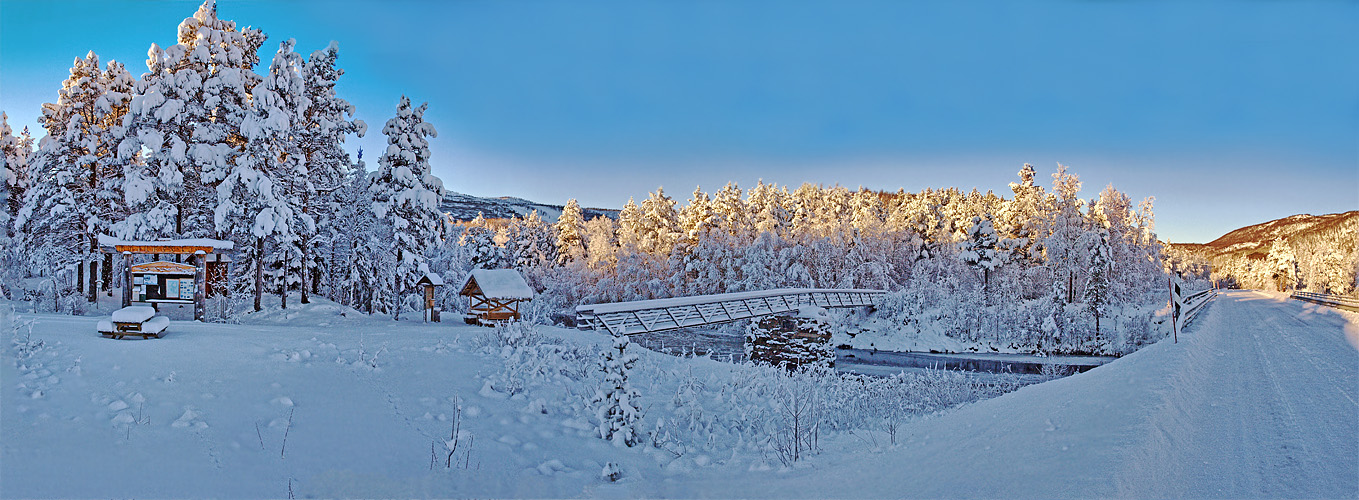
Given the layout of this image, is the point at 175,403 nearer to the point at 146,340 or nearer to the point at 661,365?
the point at 146,340

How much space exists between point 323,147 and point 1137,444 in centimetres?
2703

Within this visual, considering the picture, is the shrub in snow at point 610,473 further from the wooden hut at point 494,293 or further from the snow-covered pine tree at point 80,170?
the snow-covered pine tree at point 80,170

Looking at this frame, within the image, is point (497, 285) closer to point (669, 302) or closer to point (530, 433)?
point (669, 302)

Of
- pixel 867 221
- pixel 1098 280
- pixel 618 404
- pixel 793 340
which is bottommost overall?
pixel 793 340

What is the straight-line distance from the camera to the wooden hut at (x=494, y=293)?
64.7 feet

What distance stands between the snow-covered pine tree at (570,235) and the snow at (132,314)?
4522 centimetres

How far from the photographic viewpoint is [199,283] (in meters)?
16.9

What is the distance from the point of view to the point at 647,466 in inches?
330

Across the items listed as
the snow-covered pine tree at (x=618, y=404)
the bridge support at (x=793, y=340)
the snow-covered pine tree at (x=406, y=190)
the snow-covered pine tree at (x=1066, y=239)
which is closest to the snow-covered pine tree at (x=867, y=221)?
the snow-covered pine tree at (x=1066, y=239)

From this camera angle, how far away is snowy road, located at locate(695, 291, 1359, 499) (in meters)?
5.45

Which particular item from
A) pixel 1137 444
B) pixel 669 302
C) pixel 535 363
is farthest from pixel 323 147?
pixel 1137 444

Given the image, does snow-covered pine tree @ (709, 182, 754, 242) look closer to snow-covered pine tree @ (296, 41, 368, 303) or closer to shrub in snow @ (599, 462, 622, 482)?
snow-covered pine tree @ (296, 41, 368, 303)

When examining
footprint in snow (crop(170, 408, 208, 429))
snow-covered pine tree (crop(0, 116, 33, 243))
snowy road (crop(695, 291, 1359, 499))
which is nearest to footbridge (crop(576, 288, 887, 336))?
snowy road (crop(695, 291, 1359, 499))

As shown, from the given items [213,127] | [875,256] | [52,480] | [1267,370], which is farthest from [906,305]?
[52,480]
